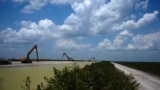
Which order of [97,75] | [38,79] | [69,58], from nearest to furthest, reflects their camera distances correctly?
[97,75] < [38,79] < [69,58]

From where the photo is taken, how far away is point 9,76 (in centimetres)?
1470

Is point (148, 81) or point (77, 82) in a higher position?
point (77, 82)

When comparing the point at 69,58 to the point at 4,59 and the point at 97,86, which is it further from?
the point at 97,86

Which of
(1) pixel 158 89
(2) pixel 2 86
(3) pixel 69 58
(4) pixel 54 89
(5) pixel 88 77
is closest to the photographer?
(4) pixel 54 89

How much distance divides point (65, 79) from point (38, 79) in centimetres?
709

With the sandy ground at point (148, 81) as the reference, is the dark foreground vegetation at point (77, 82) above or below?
above

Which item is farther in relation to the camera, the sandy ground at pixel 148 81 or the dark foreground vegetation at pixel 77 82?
the sandy ground at pixel 148 81

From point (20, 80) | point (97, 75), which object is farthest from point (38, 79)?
point (97, 75)

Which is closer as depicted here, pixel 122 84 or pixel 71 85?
pixel 71 85

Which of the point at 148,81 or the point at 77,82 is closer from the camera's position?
the point at 77,82

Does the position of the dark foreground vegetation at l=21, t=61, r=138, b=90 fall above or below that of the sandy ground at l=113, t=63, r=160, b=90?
above

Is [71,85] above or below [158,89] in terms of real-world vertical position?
above

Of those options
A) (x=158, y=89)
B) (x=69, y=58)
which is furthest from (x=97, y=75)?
(x=69, y=58)

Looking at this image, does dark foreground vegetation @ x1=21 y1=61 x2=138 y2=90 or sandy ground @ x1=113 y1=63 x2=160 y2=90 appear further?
sandy ground @ x1=113 y1=63 x2=160 y2=90
